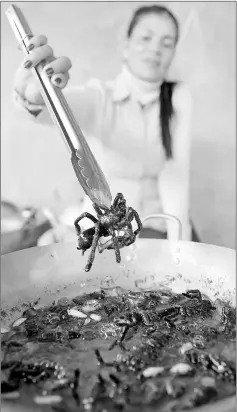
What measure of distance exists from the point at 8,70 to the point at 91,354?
5.47ft

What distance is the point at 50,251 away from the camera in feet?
4.80

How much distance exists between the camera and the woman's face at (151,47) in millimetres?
2109

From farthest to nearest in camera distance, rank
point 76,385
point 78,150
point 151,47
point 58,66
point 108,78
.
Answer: point 108,78, point 151,47, point 58,66, point 78,150, point 76,385

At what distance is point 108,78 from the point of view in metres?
2.24

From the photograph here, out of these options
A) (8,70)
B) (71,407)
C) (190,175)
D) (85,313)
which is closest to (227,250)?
(85,313)

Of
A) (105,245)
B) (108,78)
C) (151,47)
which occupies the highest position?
(151,47)

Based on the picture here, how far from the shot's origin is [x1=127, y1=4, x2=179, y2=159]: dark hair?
2.14 m

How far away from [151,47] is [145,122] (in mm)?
338

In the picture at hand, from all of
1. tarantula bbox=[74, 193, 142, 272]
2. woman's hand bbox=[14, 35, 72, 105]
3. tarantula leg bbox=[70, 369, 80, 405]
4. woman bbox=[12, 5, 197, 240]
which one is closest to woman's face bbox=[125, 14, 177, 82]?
woman bbox=[12, 5, 197, 240]

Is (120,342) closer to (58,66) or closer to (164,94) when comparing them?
(58,66)

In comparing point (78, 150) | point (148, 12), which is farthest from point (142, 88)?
point (78, 150)

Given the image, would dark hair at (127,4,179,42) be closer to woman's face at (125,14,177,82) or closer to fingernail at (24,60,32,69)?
woman's face at (125,14,177,82)

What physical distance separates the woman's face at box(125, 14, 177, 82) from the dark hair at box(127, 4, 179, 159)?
0.8 inches

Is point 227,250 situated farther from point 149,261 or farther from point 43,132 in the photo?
point 43,132
